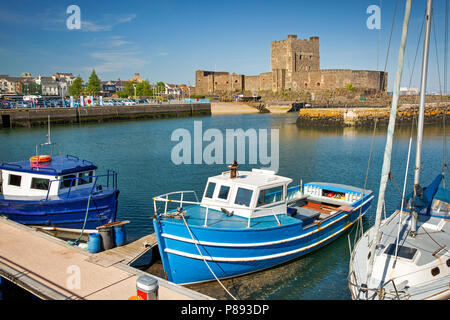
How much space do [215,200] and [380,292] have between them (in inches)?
198

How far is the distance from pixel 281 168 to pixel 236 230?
15021 millimetres

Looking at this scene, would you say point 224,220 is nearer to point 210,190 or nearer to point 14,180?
point 210,190

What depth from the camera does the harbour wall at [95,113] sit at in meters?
51.5

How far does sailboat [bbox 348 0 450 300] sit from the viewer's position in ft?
24.0

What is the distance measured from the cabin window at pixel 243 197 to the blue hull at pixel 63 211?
485 cm

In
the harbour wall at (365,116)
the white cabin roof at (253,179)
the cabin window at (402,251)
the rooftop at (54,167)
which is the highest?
the harbour wall at (365,116)

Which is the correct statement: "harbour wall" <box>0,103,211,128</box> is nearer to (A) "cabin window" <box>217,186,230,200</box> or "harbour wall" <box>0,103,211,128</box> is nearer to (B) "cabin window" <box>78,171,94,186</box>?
(B) "cabin window" <box>78,171,94,186</box>

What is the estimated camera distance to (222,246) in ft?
30.5

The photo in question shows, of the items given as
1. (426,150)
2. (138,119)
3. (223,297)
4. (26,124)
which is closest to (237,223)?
(223,297)

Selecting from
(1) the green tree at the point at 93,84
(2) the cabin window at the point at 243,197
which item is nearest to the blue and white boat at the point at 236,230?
(2) the cabin window at the point at 243,197

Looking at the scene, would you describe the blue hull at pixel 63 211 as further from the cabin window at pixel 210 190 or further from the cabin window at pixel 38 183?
the cabin window at pixel 210 190

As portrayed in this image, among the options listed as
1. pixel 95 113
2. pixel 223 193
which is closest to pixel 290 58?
pixel 95 113
